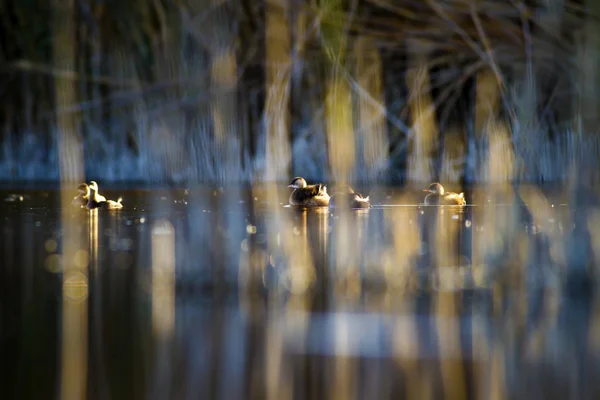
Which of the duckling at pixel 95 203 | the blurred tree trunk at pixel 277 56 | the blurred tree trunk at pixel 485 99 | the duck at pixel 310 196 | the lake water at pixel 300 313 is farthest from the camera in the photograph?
the duck at pixel 310 196

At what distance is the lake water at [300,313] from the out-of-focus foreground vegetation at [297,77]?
1055 millimetres

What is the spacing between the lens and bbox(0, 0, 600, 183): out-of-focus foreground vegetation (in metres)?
6.08

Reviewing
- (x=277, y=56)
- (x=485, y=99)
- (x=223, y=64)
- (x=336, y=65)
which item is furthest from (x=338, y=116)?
(x=336, y=65)

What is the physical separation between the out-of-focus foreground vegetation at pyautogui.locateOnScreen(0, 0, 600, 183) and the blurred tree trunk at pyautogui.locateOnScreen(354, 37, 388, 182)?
0.09ft

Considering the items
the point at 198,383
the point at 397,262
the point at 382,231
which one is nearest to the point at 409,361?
the point at 198,383

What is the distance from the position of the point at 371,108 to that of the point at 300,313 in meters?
6.89

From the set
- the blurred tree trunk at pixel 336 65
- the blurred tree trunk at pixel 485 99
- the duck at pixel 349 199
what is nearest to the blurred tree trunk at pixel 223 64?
the blurred tree trunk at pixel 336 65

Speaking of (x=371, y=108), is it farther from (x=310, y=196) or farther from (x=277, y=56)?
(x=277, y=56)

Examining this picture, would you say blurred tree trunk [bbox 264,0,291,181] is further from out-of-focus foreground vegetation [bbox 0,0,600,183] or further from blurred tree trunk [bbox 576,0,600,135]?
blurred tree trunk [bbox 576,0,600,135]

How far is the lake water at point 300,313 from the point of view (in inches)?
87.5

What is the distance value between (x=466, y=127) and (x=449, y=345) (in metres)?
8.44

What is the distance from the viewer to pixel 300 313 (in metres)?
3.11

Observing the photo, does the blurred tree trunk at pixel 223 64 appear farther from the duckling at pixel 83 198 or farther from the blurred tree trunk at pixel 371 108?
the duckling at pixel 83 198

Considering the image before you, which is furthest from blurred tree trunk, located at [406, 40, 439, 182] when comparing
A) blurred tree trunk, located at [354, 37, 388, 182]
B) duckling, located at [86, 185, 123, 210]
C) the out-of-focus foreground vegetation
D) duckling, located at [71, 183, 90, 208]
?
duckling, located at [71, 183, 90, 208]
